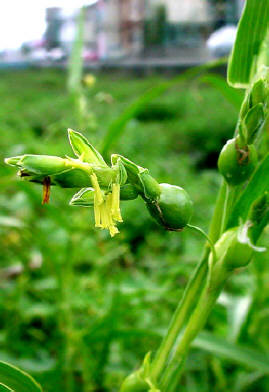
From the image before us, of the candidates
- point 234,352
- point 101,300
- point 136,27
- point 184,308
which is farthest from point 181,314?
point 136,27

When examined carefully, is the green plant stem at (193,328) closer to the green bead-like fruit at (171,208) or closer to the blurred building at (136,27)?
the green bead-like fruit at (171,208)

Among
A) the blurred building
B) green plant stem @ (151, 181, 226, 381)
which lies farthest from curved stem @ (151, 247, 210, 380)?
the blurred building

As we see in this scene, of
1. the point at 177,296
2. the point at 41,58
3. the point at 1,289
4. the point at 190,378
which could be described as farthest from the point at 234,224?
the point at 41,58

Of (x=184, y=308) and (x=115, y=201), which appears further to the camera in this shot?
(x=184, y=308)

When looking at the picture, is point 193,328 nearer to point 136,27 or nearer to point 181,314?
point 181,314

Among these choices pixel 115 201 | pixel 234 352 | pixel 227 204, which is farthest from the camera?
pixel 234 352

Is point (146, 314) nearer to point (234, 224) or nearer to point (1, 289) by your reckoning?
point (1, 289)
